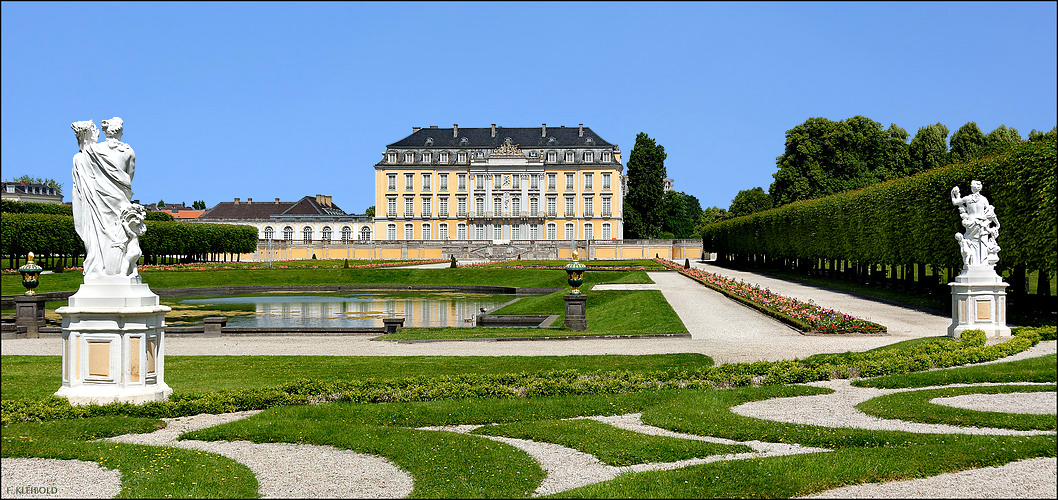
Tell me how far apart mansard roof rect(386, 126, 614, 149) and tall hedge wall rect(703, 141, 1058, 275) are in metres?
39.6

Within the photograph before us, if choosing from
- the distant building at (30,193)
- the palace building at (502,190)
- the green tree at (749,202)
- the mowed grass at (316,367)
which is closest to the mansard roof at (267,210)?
the palace building at (502,190)

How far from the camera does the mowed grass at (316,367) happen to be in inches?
421

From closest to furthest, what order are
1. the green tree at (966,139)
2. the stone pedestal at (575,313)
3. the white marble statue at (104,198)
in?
the white marble statue at (104,198)
the stone pedestal at (575,313)
the green tree at (966,139)

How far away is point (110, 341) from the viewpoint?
8.28 m

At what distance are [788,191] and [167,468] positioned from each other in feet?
195

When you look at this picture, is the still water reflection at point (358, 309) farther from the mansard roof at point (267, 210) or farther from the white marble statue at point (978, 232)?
the mansard roof at point (267, 210)

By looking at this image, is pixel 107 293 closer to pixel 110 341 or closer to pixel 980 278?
pixel 110 341

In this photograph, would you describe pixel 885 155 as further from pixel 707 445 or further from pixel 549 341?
pixel 707 445

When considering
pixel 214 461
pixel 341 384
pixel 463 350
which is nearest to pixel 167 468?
pixel 214 461

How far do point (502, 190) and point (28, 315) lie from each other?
2535 inches

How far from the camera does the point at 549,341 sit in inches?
621

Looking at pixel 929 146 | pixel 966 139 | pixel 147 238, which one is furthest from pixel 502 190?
pixel 966 139

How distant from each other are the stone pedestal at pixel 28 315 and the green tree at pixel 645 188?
211ft

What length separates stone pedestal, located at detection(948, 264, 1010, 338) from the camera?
12.6 m
